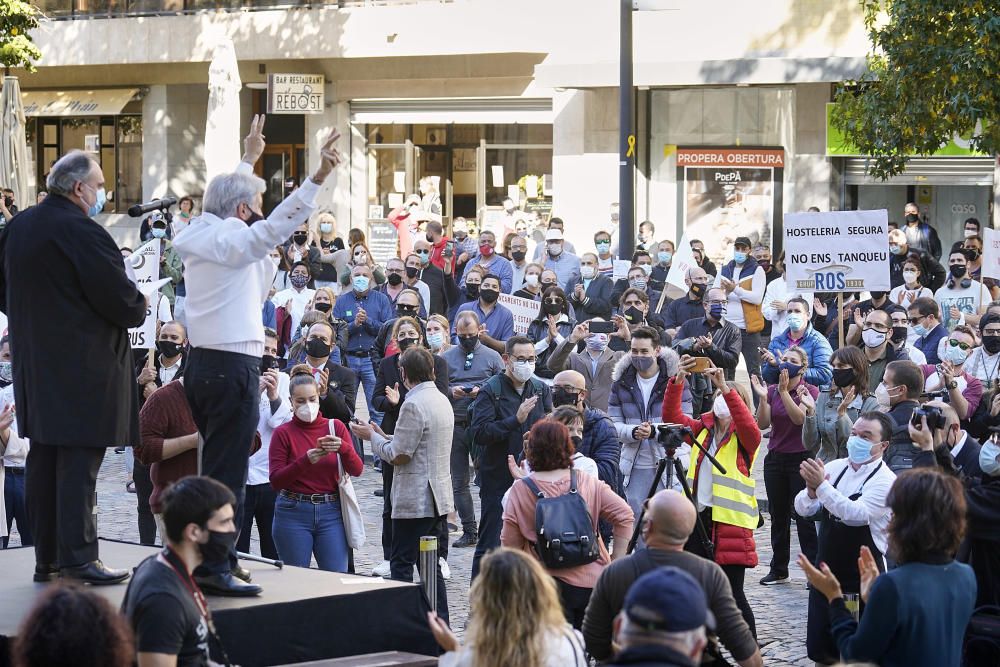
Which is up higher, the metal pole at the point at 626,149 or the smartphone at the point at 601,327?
the metal pole at the point at 626,149

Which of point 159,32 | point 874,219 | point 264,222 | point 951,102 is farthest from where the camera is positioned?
point 159,32

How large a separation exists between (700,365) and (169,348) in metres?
4.27

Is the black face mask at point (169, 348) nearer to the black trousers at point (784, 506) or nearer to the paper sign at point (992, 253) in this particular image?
the black trousers at point (784, 506)

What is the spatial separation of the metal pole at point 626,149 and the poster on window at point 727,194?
19.9 feet

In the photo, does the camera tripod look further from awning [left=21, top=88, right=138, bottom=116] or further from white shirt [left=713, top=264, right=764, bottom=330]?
awning [left=21, top=88, right=138, bottom=116]

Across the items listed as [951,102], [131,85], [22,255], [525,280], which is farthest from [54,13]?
[22,255]

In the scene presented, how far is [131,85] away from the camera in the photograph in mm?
33969

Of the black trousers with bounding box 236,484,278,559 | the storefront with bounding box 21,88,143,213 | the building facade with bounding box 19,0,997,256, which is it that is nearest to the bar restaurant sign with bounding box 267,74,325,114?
the building facade with bounding box 19,0,997,256

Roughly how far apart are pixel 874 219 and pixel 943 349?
4.45 ft

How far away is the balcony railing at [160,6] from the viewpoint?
3031cm

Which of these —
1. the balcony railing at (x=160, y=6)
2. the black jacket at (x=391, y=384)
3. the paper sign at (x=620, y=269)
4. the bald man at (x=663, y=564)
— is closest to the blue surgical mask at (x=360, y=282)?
the paper sign at (x=620, y=269)

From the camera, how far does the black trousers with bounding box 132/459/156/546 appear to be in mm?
10648

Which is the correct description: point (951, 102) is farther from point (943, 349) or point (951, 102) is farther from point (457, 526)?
point (457, 526)

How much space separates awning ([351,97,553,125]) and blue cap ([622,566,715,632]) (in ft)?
84.2
